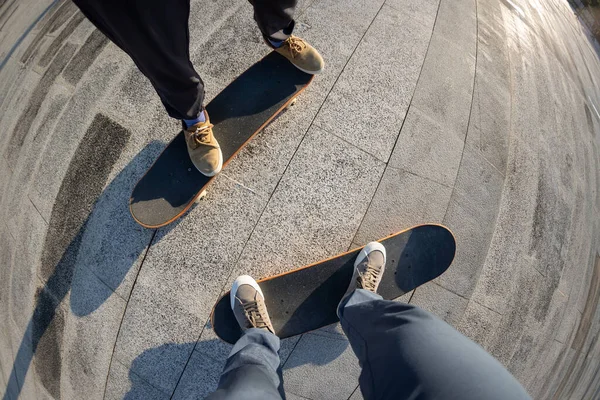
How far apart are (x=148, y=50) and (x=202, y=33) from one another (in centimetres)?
229

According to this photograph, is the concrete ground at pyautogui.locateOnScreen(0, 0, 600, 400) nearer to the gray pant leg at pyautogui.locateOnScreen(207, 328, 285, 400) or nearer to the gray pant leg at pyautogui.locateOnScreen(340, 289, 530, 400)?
the gray pant leg at pyautogui.locateOnScreen(207, 328, 285, 400)

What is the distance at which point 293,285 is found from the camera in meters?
3.56

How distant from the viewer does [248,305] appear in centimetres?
333

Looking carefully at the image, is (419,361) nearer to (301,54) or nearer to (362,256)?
(362,256)

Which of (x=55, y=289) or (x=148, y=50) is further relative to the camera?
(x=55, y=289)

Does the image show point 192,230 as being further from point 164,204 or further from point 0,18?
point 0,18

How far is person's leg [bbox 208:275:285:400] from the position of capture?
2497 mm

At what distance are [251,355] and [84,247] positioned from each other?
2289mm

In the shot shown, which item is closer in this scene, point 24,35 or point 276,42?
point 276,42

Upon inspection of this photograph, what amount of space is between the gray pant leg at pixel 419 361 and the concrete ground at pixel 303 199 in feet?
3.16

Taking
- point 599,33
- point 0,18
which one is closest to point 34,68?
point 0,18

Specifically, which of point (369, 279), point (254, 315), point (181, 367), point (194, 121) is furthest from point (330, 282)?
point (194, 121)

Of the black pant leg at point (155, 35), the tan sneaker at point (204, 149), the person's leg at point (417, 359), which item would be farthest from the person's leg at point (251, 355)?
the black pant leg at point (155, 35)

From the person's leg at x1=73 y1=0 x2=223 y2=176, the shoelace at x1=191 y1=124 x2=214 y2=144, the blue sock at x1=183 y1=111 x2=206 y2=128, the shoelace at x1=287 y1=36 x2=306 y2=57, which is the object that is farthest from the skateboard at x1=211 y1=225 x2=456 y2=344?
the shoelace at x1=287 y1=36 x2=306 y2=57
